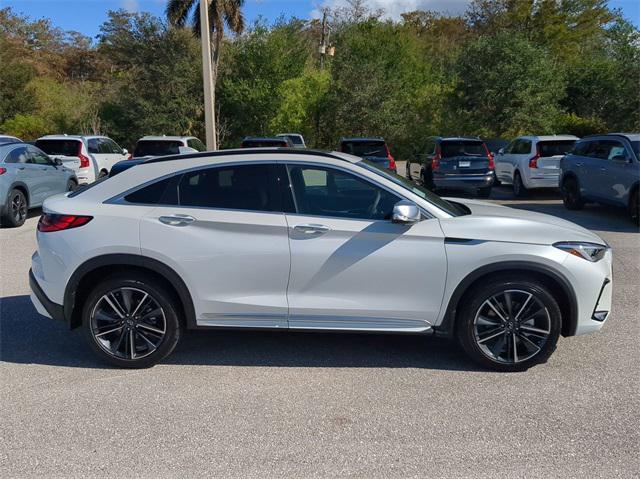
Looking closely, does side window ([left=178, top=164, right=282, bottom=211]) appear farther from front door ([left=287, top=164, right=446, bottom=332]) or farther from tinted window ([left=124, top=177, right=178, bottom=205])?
front door ([left=287, top=164, right=446, bottom=332])

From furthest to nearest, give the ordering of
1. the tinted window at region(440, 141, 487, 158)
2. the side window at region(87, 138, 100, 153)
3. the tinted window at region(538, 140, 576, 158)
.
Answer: the side window at region(87, 138, 100, 153), the tinted window at region(440, 141, 487, 158), the tinted window at region(538, 140, 576, 158)

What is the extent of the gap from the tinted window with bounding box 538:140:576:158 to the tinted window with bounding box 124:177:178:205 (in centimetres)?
1235

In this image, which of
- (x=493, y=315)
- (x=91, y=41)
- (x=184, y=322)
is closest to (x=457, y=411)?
(x=493, y=315)

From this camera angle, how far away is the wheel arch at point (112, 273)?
4484mm

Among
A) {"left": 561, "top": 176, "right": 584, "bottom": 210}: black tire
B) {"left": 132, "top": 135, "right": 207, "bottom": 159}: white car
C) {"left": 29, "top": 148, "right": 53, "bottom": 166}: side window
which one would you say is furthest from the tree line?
{"left": 29, "top": 148, "right": 53, "bottom": 166}: side window

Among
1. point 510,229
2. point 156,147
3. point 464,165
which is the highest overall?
point 156,147

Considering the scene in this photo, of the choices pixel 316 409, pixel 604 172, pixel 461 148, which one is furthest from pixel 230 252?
pixel 461 148

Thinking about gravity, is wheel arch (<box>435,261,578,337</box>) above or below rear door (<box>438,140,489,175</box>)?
below

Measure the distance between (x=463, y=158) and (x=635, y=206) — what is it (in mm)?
4964

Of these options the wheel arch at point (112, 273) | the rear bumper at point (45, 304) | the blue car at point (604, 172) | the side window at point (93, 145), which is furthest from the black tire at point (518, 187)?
the rear bumper at point (45, 304)

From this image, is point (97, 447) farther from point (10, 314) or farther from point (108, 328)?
point (10, 314)

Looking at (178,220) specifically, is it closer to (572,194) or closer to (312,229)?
(312,229)

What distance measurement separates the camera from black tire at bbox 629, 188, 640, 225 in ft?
34.8

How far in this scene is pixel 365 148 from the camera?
52.2 ft
